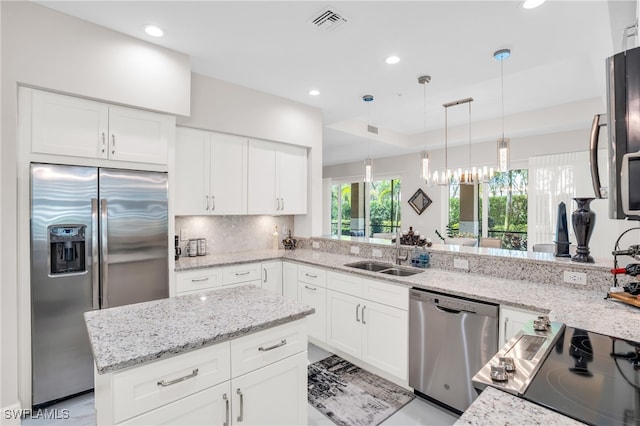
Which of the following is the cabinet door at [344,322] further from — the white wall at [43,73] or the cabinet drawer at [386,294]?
the white wall at [43,73]

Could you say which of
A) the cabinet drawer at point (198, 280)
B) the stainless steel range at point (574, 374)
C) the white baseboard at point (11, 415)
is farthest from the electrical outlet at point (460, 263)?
the white baseboard at point (11, 415)

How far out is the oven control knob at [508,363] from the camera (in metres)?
0.93

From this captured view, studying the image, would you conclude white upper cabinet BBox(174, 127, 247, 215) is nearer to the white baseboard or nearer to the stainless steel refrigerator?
the stainless steel refrigerator

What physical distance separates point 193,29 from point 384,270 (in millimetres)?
2654

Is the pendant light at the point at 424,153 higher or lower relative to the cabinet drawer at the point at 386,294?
higher

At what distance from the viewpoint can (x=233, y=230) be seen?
4.04 m

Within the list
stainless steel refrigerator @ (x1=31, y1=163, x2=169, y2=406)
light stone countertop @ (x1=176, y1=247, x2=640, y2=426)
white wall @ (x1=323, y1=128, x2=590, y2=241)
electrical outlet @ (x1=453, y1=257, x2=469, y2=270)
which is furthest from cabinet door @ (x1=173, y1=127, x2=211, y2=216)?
white wall @ (x1=323, y1=128, x2=590, y2=241)

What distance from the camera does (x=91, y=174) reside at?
2.41 m

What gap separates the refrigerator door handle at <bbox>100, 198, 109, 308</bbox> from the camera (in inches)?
96.0

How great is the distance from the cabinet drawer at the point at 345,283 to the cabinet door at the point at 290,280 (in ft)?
1.79

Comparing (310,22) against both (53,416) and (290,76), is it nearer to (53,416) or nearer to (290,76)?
(290,76)

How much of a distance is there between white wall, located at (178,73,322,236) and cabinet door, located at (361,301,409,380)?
1801 mm

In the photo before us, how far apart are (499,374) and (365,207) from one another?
714cm

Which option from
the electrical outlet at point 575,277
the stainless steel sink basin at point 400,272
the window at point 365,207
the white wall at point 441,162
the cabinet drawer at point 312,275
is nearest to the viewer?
the electrical outlet at point 575,277
